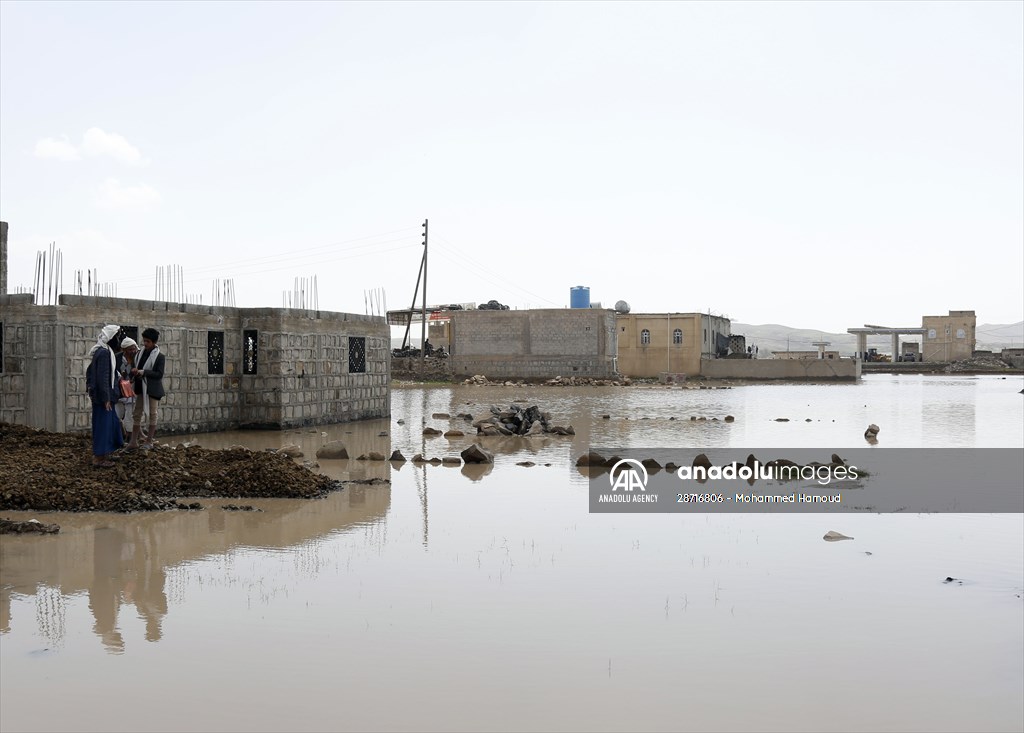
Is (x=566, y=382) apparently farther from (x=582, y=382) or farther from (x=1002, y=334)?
(x=1002, y=334)

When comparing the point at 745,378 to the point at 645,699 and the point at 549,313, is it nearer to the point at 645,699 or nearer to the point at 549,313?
the point at 549,313

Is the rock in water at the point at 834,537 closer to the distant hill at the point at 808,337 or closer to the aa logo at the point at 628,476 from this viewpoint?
the aa logo at the point at 628,476

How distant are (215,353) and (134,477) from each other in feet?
25.5

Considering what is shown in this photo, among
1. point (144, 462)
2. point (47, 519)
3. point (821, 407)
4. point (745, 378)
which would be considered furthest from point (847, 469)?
point (745, 378)

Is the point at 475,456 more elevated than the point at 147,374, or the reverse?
the point at 147,374

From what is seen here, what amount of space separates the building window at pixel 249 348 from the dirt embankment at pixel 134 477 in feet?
20.9

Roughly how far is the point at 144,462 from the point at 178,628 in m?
5.27

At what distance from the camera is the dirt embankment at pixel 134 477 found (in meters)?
10.2

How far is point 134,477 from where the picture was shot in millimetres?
10680

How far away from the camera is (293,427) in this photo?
19.1 metres

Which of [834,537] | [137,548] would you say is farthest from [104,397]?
[834,537]

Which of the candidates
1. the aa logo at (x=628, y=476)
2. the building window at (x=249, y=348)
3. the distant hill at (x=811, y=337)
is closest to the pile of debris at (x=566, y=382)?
the building window at (x=249, y=348)

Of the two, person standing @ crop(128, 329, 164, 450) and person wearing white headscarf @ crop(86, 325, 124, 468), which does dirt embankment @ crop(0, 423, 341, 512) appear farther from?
person standing @ crop(128, 329, 164, 450)

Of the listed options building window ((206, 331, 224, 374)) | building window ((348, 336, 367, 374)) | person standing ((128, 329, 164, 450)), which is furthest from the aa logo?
building window ((348, 336, 367, 374))
